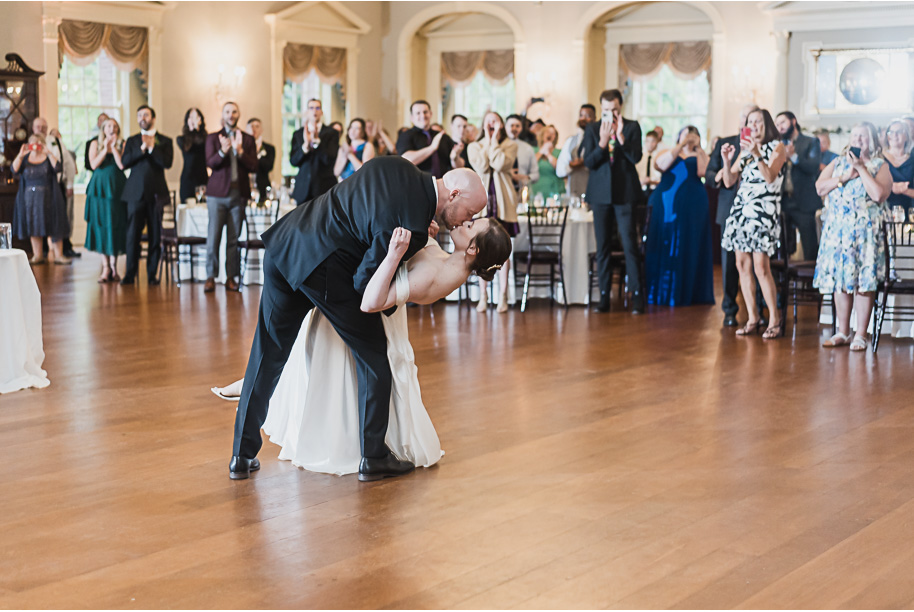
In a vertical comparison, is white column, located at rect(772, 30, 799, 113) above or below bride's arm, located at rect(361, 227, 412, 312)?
above

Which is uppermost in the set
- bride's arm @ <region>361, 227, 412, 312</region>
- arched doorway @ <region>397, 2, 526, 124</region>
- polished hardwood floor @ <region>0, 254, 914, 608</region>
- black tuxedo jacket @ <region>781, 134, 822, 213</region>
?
arched doorway @ <region>397, 2, 526, 124</region>

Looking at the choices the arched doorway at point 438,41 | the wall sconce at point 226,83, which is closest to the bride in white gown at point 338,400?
the wall sconce at point 226,83

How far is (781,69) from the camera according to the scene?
15.0 metres

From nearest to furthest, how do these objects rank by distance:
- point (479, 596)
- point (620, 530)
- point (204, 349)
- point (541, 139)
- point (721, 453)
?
1. point (479, 596)
2. point (620, 530)
3. point (721, 453)
4. point (204, 349)
5. point (541, 139)

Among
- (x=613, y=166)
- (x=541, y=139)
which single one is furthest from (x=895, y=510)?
(x=541, y=139)

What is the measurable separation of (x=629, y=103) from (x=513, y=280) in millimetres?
8824

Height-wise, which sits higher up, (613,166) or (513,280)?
(613,166)

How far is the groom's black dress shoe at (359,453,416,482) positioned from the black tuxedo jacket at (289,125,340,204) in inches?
227

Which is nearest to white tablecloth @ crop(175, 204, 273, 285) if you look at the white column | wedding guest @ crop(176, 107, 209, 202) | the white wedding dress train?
wedding guest @ crop(176, 107, 209, 202)

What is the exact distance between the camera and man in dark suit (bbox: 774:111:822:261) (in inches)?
302

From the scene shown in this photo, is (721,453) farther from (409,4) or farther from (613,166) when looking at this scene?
(409,4)

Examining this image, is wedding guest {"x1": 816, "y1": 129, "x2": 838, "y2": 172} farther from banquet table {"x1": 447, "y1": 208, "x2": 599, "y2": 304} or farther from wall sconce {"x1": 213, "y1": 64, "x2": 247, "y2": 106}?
wall sconce {"x1": 213, "y1": 64, "x2": 247, "y2": 106}

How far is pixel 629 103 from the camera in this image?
17.1 meters

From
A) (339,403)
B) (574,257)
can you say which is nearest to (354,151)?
(574,257)
